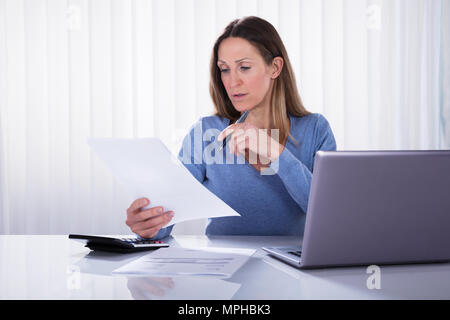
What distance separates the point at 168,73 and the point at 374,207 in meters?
2.02

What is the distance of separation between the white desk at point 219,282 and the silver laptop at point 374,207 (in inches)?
1.4

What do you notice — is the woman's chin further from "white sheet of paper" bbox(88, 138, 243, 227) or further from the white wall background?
the white wall background

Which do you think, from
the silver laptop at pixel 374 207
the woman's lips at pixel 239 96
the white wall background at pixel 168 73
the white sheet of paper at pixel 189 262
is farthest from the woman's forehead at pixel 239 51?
the white wall background at pixel 168 73

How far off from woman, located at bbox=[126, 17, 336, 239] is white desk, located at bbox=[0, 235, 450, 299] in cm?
58

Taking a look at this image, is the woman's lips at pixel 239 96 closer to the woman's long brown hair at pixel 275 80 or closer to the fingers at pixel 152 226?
the woman's long brown hair at pixel 275 80

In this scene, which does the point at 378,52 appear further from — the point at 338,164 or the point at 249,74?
the point at 338,164

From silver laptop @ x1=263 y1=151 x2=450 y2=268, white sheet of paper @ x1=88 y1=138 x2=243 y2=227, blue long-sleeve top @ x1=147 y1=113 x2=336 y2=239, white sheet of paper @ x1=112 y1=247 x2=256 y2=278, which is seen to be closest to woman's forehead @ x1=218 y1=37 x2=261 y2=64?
blue long-sleeve top @ x1=147 y1=113 x2=336 y2=239

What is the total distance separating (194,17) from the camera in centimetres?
260

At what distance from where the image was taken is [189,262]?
86 centimetres

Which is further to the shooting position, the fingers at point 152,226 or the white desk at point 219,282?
the fingers at point 152,226

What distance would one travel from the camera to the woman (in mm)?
1526

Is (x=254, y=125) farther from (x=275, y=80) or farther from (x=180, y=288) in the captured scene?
(x=180, y=288)

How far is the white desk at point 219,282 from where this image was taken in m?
0.66

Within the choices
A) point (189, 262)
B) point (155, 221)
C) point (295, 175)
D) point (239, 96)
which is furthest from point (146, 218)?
point (239, 96)
